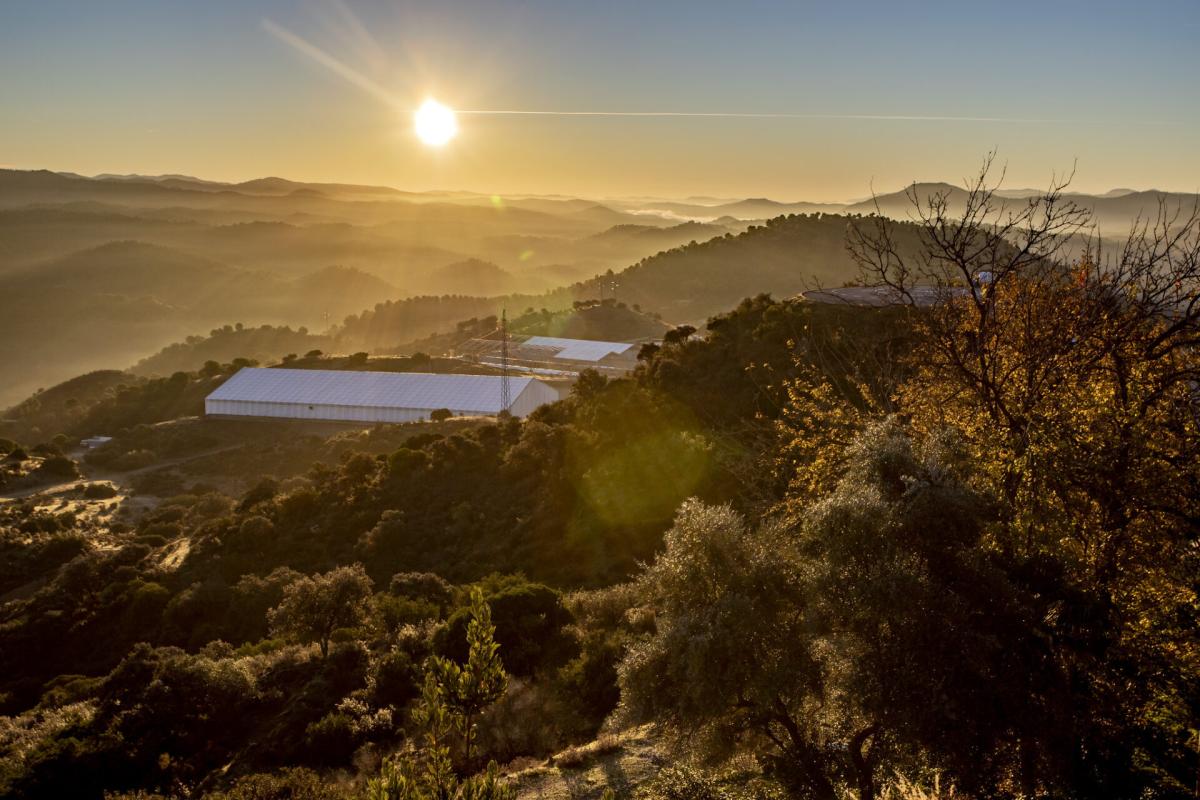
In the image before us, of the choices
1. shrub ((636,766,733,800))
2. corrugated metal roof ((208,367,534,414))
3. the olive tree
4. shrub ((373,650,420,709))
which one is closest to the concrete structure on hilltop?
corrugated metal roof ((208,367,534,414))

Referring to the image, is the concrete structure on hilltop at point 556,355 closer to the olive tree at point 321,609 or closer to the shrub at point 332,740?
the olive tree at point 321,609

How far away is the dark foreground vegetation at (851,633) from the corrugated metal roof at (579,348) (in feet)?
186

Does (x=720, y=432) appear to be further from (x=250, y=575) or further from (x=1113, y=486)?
(x=1113, y=486)

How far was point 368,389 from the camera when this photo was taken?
219 ft

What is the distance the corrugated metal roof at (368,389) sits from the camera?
206 ft

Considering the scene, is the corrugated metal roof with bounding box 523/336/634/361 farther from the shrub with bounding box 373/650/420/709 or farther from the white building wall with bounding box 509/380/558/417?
the shrub with bounding box 373/650/420/709

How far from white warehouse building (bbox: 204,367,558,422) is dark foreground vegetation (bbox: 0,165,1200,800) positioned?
34561 mm

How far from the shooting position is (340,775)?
46.0ft

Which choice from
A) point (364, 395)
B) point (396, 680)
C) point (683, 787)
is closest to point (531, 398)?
point (364, 395)

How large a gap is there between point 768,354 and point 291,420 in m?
46.4

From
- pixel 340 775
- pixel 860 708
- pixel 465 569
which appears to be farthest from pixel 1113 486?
pixel 465 569

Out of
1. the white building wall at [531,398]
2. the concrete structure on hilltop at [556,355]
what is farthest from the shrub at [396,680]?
the concrete structure on hilltop at [556,355]

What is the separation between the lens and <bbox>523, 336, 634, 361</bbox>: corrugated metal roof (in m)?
84.2

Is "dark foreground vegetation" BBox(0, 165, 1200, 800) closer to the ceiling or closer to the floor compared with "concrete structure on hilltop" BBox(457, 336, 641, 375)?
closer to the ceiling
